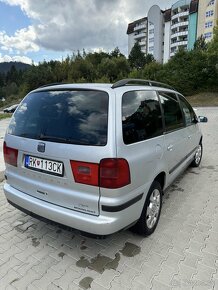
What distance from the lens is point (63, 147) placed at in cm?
219

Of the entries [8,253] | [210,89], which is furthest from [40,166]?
[210,89]

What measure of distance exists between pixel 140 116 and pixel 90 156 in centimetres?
77

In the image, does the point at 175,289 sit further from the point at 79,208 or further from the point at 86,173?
the point at 86,173

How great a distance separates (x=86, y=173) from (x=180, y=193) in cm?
239

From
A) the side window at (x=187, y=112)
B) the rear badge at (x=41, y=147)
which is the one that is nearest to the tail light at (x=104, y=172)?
the rear badge at (x=41, y=147)

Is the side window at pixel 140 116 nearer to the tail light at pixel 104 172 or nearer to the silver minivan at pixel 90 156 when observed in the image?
the silver minivan at pixel 90 156

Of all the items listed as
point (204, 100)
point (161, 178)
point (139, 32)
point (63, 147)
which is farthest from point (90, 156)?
point (139, 32)

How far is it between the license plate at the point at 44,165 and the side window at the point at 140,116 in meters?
0.67

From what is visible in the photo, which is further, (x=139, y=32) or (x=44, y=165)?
(x=139, y=32)

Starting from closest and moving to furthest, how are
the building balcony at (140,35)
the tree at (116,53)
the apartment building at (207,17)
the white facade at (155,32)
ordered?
the apartment building at (207,17) → the tree at (116,53) → the white facade at (155,32) → the building balcony at (140,35)


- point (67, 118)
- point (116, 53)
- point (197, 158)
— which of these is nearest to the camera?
point (67, 118)

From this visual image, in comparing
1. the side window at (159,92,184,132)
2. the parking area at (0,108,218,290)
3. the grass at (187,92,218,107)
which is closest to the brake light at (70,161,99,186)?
the parking area at (0,108,218,290)

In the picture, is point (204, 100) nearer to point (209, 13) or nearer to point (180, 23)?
point (209, 13)

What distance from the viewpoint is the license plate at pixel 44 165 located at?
2.24 metres
